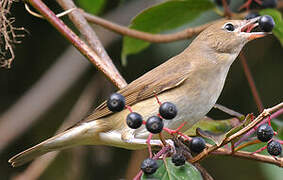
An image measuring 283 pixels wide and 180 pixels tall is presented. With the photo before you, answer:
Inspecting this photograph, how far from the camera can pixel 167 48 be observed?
15.4 ft

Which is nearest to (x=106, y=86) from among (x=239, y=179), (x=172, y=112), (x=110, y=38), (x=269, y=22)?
(x=110, y=38)

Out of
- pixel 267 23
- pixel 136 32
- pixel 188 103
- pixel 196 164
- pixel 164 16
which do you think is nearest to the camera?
pixel 196 164

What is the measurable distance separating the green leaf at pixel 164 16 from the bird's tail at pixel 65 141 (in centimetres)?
79

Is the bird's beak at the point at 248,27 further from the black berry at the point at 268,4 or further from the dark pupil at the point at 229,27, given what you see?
the black berry at the point at 268,4

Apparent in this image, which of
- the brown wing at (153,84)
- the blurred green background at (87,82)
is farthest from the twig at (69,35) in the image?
the blurred green background at (87,82)

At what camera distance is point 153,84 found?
10.8 ft

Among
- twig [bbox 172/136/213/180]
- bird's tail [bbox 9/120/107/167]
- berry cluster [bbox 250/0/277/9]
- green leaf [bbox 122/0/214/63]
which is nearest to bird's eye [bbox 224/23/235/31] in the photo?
green leaf [bbox 122/0/214/63]

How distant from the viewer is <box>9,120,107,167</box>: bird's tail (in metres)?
3.21

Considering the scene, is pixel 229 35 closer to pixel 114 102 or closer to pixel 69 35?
pixel 69 35

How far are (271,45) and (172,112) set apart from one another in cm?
304

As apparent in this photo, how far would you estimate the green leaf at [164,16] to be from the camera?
12.3 feet

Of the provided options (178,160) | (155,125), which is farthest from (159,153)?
(155,125)

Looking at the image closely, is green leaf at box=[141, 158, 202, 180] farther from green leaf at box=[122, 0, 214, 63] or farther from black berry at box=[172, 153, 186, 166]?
green leaf at box=[122, 0, 214, 63]

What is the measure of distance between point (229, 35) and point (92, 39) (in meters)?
0.95
